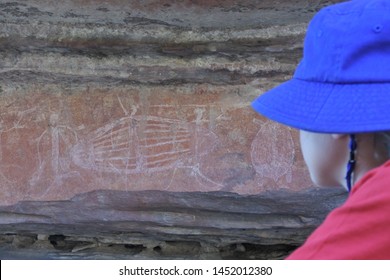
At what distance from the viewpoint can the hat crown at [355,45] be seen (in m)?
0.72

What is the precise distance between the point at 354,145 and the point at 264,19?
49.2 inches

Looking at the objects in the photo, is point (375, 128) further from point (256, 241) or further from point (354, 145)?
point (256, 241)

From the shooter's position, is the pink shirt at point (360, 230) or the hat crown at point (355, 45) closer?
the pink shirt at point (360, 230)

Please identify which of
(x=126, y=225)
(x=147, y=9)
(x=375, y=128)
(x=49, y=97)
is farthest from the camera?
(x=126, y=225)

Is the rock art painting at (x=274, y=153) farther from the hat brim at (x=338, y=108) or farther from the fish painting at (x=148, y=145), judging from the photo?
the hat brim at (x=338, y=108)

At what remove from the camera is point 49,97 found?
6.87 feet

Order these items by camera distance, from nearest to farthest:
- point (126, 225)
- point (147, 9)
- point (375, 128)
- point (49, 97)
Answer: point (375, 128)
point (147, 9)
point (49, 97)
point (126, 225)

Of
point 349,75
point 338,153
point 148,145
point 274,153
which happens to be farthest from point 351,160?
point 148,145

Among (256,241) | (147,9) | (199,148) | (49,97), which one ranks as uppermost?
(147,9)

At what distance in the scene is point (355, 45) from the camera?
2.37 feet

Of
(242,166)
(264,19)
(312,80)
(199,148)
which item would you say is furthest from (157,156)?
(312,80)

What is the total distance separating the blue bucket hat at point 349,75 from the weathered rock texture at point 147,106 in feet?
3.87

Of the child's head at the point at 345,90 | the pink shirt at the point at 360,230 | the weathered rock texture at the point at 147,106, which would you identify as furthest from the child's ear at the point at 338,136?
the weathered rock texture at the point at 147,106

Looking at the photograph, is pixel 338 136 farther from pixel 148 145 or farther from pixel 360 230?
pixel 148 145
